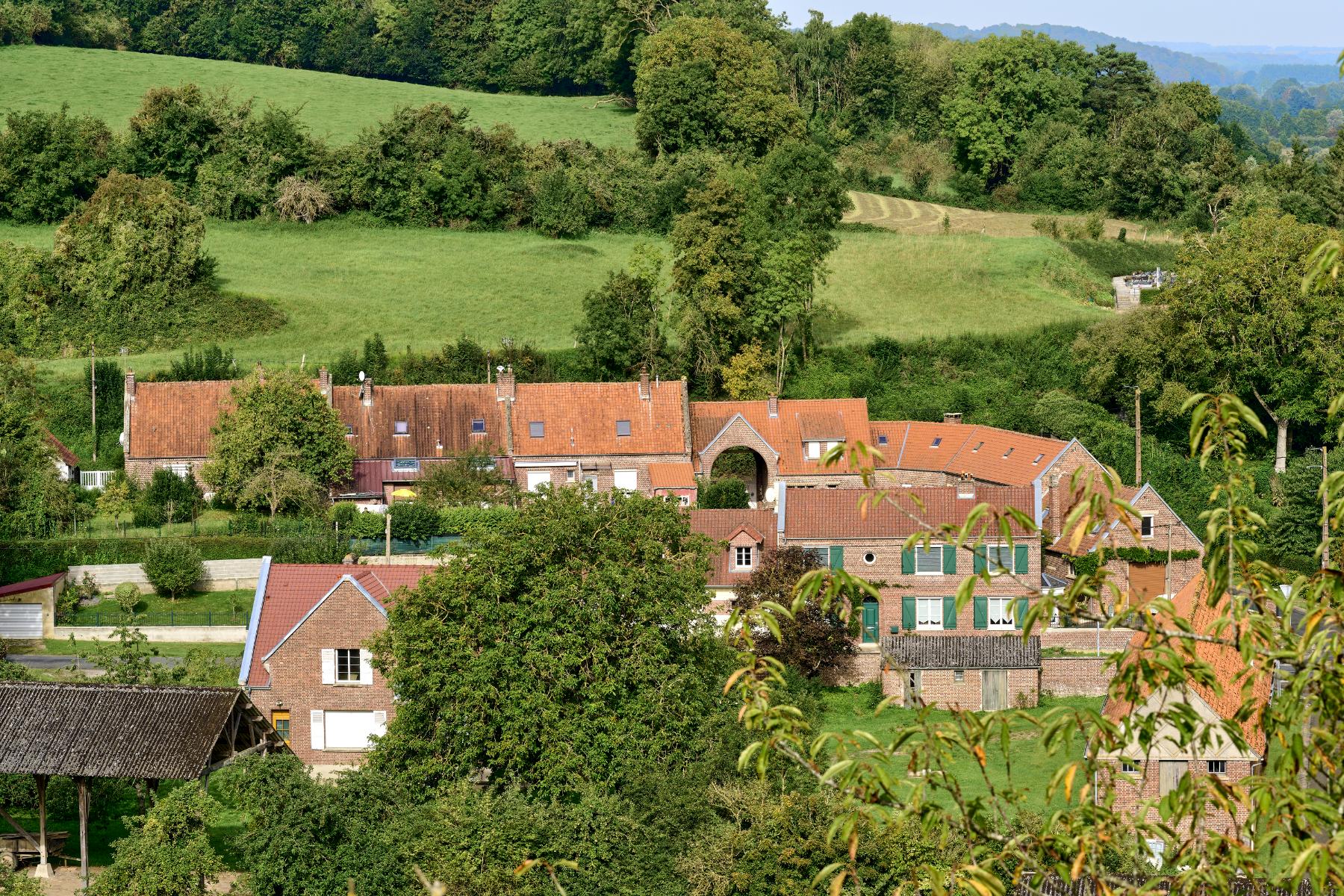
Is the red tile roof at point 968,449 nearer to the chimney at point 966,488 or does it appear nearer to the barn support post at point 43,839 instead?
the chimney at point 966,488

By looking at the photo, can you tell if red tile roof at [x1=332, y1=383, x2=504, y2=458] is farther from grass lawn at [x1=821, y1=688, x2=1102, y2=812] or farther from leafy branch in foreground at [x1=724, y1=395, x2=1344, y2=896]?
leafy branch in foreground at [x1=724, y1=395, x2=1344, y2=896]

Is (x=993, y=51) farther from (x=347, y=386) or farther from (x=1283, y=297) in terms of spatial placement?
(x=347, y=386)

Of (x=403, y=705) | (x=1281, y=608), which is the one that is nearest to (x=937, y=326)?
(x=403, y=705)

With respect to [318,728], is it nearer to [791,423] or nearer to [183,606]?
[183,606]

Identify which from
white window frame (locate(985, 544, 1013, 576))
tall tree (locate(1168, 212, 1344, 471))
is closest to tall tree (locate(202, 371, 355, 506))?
white window frame (locate(985, 544, 1013, 576))

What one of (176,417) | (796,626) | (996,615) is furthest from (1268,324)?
(176,417)

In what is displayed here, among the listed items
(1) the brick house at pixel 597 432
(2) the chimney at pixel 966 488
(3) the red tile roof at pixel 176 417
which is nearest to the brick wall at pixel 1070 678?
(2) the chimney at pixel 966 488

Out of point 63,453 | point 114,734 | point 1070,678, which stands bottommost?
point 1070,678
